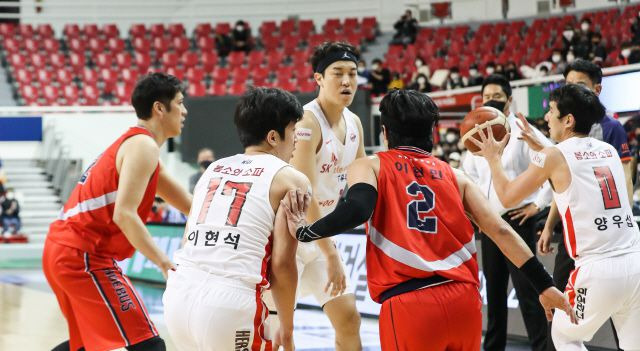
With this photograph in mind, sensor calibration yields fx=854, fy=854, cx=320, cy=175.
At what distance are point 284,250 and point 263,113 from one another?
0.60 m

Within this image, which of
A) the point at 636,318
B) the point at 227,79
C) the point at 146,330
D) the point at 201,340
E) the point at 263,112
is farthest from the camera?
the point at 227,79

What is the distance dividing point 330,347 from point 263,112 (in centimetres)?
417

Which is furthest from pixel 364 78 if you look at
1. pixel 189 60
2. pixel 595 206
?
pixel 595 206

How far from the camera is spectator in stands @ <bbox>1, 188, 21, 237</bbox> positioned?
1822cm

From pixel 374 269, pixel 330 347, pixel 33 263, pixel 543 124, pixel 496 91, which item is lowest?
pixel 33 263

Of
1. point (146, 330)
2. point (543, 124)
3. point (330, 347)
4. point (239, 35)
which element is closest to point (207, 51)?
point (239, 35)

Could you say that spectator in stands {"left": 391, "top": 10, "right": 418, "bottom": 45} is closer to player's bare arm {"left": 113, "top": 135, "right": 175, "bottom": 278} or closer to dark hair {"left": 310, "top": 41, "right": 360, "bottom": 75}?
dark hair {"left": 310, "top": 41, "right": 360, "bottom": 75}

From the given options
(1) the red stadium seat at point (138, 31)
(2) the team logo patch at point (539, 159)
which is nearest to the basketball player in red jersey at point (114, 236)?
(2) the team logo patch at point (539, 159)

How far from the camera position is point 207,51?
24.3 m

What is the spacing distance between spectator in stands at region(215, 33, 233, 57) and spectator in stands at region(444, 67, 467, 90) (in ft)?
26.5

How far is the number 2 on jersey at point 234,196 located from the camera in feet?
11.7

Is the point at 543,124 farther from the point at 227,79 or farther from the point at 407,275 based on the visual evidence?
the point at 227,79

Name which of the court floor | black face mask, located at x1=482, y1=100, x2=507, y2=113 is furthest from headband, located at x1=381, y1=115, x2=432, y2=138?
the court floor

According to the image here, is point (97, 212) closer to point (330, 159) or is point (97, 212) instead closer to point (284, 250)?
point (284, 250)
